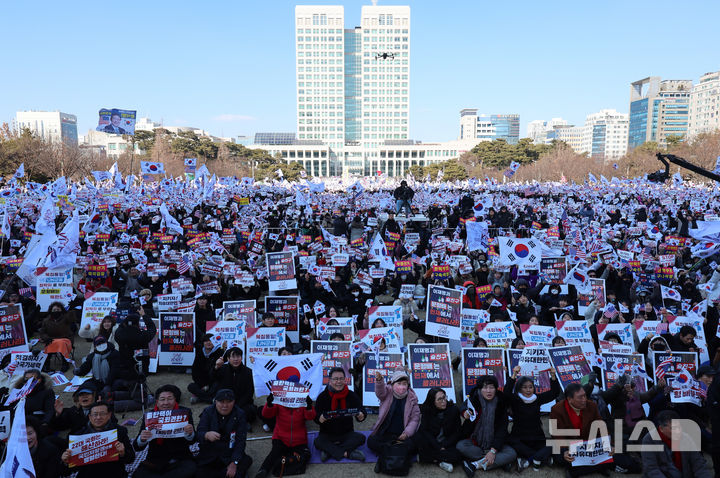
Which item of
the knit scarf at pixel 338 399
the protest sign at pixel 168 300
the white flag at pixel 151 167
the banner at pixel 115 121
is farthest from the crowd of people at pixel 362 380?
the banner at pixel 115 121

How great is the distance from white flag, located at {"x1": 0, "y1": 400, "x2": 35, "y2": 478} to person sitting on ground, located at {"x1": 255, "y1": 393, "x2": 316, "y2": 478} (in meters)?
2.09

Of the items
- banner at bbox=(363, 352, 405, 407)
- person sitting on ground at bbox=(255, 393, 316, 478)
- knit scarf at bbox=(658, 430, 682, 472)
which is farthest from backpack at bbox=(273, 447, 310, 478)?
knit scarf at bbox=(658, 430, 682, 472)

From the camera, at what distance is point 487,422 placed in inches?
200

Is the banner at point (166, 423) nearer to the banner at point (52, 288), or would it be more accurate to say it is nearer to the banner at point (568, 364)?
the banner at point (568, 364)

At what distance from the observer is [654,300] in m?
9.08

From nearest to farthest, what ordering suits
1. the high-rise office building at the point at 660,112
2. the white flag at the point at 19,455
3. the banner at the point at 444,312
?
the white flag at the point at 19,455
the banner at the point at 444,312
the high-rise office building at the point at 660,112

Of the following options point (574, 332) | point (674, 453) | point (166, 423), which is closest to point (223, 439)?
point (166, 423)

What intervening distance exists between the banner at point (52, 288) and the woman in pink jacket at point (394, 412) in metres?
6.06

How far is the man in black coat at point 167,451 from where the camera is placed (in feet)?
14.6

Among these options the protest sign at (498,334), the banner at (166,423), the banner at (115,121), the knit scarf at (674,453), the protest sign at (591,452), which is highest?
the banner at (115,121)

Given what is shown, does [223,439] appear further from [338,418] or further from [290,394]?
[338,418]

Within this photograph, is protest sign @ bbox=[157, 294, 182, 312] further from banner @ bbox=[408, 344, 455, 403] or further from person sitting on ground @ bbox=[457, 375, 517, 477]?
person sitting on ground @ bbox=[457, 375, 517, 477]

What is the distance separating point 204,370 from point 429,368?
298cm

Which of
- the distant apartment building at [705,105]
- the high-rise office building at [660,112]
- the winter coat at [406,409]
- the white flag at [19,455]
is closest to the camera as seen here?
the white flag at [19,455]
